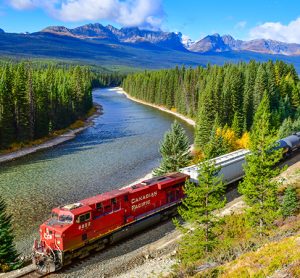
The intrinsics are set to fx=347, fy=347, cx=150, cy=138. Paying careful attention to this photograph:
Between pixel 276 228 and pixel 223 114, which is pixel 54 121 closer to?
pixel 223 114

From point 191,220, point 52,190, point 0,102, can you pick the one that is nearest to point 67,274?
point 191,220

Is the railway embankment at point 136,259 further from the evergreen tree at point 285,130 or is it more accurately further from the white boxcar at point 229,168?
the evergreen tree at point 285,130

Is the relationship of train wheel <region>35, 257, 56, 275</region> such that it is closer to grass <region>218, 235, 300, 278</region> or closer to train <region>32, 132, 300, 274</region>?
train <region>32, 132, 300, 274</region>

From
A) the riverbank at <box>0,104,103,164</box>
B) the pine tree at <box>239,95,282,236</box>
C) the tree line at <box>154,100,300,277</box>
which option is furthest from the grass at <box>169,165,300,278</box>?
the riverbank at <box>0,104,103,164</box>

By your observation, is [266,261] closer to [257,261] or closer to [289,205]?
[257,261]

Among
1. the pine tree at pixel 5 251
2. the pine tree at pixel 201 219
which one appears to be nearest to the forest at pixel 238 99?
the pine tree at pixel 201 219

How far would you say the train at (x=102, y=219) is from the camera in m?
26.5

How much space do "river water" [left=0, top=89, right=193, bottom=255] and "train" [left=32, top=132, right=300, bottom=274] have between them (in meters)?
5.82

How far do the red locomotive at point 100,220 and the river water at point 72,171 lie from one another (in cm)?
585

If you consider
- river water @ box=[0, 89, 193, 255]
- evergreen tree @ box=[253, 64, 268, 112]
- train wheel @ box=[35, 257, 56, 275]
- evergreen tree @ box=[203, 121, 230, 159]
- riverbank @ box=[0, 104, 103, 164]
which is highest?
evergreen tree @ box=[253, 64, 268, 112]

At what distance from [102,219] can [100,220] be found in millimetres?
227

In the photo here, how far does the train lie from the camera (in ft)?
86.8

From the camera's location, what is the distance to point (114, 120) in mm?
113812

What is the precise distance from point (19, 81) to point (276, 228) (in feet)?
211
